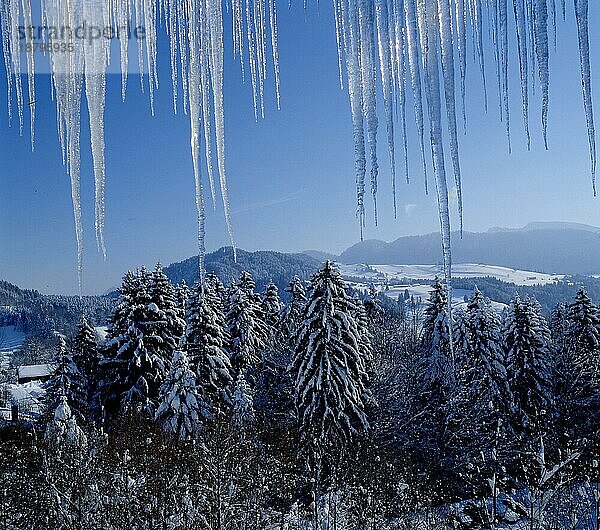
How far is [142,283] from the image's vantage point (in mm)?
24484

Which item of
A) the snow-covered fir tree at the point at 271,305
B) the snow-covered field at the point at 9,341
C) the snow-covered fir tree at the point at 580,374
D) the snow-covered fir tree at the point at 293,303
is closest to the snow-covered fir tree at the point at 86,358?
the snow-covered fir tree at the point at 293,303

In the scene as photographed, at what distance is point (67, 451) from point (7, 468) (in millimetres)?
2431

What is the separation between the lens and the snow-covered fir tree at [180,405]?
1906cm

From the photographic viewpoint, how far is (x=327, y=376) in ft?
61.8

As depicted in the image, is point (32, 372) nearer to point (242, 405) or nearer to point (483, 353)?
point (242, 405)

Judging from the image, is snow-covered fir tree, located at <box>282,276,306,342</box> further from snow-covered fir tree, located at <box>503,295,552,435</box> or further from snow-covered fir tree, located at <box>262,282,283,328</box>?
snow-covered fir tree, located at <box>503,295,552,435</box>

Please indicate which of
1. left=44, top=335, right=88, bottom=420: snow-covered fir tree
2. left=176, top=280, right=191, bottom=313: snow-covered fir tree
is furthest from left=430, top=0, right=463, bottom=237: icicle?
left=176, top=280, right=191, bottom=313: snow-covered fir tree

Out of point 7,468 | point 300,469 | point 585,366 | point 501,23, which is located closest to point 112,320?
point 7,468

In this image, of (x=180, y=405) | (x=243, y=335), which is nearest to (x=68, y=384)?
(x=180, y=405)

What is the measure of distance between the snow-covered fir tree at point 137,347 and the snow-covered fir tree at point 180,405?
3.17m

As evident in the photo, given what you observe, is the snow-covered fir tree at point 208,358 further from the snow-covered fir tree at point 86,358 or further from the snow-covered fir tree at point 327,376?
→ the snow-covered fir tree at point 86,358

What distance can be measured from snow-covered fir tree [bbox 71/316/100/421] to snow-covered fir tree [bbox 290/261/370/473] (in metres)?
12.2

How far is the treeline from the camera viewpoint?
13.8 metres

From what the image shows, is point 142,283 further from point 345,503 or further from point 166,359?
point 345,503
